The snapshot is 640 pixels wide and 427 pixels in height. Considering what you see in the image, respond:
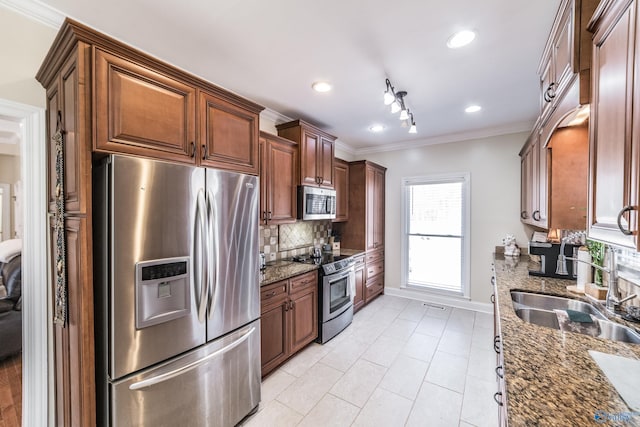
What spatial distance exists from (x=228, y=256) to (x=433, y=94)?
2.55m

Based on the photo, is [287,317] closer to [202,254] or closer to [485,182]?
[202,254]

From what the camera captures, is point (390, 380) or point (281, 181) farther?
point (281, 181)

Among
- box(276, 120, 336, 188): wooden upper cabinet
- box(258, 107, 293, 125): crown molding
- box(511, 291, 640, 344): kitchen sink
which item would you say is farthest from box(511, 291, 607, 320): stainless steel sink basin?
box(258, 107, 293, 125): crown molding

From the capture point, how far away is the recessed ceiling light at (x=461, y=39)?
178cm

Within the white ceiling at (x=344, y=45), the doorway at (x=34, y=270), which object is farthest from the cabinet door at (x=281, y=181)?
the doorway at (x=34, y=270)

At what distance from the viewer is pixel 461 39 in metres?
1.84

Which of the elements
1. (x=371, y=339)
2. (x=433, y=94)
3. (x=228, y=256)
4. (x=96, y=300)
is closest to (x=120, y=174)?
(x=96, y=300)

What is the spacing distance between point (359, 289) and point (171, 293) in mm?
3081

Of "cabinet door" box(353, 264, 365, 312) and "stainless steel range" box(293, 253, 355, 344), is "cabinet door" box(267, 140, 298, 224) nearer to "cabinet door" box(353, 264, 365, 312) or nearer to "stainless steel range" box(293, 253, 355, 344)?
"stainless steel range" box(293, 253, 355, 344)

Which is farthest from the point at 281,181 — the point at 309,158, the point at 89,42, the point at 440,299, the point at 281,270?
the point at 440,299

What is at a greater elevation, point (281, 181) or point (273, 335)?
point (281, 181)

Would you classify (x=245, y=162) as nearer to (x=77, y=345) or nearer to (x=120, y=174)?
(x=120, y=174)

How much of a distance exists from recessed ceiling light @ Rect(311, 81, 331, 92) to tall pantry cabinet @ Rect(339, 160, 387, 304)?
1.87m

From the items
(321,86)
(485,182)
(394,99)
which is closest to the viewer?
(394,99)
